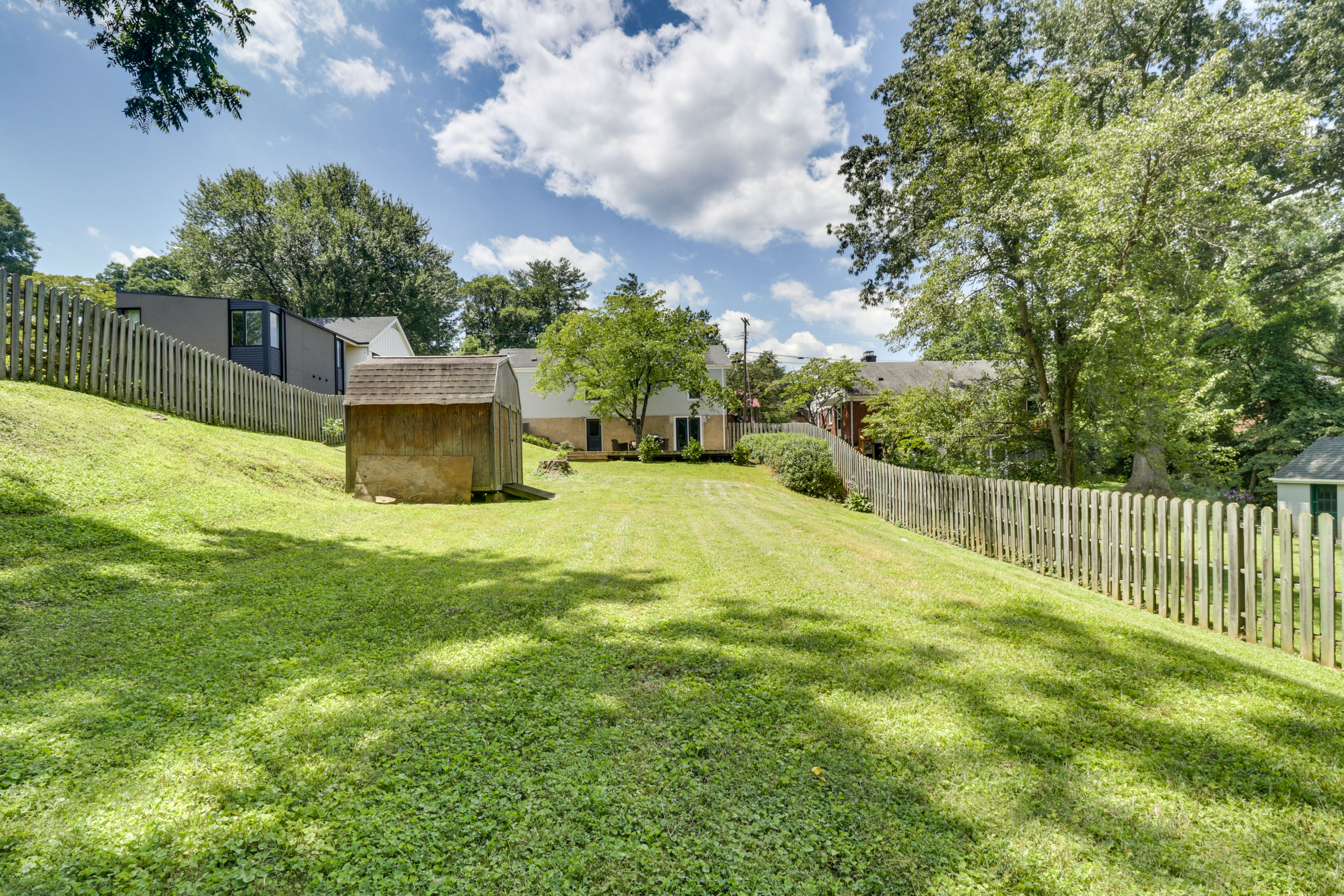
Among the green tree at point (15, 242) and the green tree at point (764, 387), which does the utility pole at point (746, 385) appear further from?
the green tree at point (15, 242)

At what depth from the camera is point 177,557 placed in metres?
4.89

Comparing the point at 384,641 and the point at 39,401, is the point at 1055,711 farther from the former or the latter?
the point at 39,401

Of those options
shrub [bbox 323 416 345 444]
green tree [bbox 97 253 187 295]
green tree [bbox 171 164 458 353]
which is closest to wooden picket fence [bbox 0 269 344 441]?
shrub [bbox 323 416 345 444]

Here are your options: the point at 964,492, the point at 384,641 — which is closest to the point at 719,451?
the point at 964,492

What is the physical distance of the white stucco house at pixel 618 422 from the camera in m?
31.6

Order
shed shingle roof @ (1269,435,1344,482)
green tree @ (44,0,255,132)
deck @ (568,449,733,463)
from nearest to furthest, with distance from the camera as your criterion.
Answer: green tree @ (44,0,255,132)
shed shingle roof @ (1269,435,1344,482)
deck @ (568,449,733,463)

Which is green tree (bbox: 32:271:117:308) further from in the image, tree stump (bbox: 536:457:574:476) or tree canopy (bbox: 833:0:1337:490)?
tree canopy (bbox: 833:0:1337:490)

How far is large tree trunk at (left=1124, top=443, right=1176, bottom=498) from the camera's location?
1295cm

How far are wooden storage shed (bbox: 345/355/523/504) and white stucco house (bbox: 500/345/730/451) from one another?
2016 centimetres

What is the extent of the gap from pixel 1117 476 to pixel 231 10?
37073 mm

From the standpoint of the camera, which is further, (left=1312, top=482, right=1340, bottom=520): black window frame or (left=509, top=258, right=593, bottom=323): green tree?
(left=509, top=258, right=593, bottom=323): green tree

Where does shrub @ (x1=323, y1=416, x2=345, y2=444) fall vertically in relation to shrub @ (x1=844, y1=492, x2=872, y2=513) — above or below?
above

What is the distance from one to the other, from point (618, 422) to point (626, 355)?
604 cm

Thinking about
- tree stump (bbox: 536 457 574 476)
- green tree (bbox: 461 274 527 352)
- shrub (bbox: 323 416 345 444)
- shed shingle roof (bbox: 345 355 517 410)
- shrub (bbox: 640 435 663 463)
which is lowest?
tree stump (bbox: 536 457 574 476)
